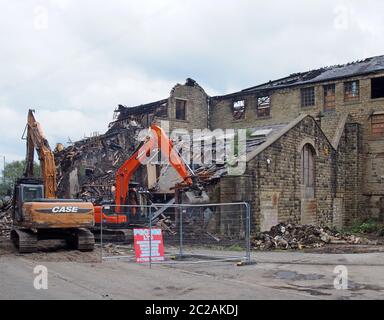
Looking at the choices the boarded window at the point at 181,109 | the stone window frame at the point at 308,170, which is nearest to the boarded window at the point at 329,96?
the stone window frame at the point at 308,170

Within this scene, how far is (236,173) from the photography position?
70.4 feet

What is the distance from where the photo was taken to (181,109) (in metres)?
38.1

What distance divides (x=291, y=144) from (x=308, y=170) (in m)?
2.59

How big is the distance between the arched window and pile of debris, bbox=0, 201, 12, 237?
1396cm

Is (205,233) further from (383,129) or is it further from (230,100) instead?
→ (230,100)

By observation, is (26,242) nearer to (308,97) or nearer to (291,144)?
(291,144)

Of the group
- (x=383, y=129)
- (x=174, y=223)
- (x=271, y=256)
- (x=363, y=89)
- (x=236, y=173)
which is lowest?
(x=271, y=256)

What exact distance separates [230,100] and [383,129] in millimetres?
11685

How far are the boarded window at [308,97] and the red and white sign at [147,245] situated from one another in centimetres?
2388

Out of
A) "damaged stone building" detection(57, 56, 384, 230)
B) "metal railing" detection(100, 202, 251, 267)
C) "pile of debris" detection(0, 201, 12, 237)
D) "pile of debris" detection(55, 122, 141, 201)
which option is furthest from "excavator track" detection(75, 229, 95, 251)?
"pile of debris" detection(55, 122, 141, 201)

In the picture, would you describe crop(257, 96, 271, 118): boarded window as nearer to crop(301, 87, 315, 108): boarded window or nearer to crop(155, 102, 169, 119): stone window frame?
crop(301, 87, 315, 108): boarded window

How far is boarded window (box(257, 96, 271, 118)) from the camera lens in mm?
37625

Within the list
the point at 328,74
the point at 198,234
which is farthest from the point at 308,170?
the point at 328,74
